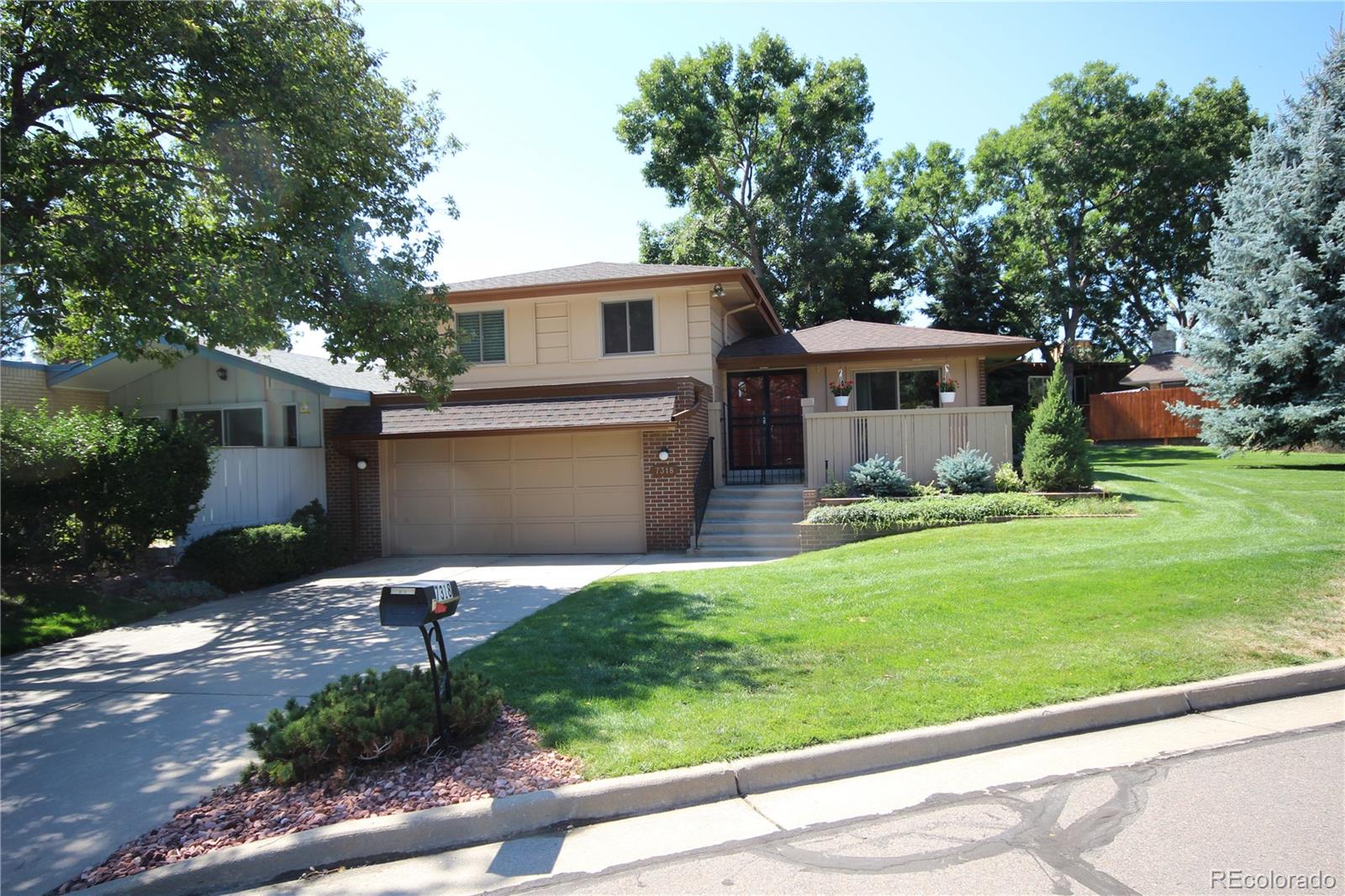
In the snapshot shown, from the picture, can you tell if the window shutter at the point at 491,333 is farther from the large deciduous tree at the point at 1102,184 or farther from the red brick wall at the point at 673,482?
the large deciduous tree at the point at 1102,184

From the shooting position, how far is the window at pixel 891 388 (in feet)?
59.9

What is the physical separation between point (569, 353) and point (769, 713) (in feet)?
39.8

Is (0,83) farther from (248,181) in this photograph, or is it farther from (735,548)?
(735,548)

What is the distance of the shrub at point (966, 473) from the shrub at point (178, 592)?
1180 cm

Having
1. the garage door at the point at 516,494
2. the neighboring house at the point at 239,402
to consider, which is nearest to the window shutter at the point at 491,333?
the garage door at the point at 516,494

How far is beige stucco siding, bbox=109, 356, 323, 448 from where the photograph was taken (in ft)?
49.2

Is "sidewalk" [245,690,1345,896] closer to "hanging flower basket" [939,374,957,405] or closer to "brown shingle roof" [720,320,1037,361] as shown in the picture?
"hanging flower basket" [939,374,957,405]

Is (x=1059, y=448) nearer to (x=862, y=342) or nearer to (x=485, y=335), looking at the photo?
(x=862, y=342)

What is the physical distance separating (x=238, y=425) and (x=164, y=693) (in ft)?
30.9

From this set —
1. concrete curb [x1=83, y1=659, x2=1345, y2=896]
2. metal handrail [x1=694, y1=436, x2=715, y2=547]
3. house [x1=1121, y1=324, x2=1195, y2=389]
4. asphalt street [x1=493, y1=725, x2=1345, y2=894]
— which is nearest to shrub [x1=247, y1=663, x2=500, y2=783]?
concrete curb [x1=83, y1=659, x2=1345, y2=896]

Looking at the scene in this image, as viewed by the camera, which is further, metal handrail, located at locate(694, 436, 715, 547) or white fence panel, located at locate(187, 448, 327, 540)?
metal handrail, located at locate(694, 436, 715, 547)

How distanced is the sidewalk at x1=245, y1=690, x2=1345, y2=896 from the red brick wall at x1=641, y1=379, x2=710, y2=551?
9.70 m

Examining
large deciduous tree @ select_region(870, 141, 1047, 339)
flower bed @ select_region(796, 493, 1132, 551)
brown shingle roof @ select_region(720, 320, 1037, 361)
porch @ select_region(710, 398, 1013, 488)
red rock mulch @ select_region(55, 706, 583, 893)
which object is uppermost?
large deciduous tree @ select_region(870, 141, 1047, 339)

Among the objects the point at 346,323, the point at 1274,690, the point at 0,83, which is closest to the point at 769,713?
→ the point at 1274,690
